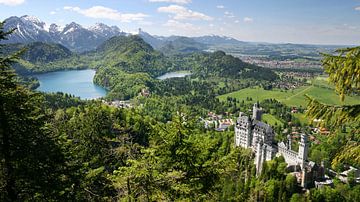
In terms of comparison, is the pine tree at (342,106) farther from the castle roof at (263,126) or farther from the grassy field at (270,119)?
the grassy field at (270,119)

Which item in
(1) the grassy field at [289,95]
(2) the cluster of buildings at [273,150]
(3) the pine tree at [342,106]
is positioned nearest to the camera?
(3) the pine tree at [342,106]

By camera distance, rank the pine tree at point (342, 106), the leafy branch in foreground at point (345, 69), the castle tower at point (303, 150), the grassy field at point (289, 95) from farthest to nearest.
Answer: the grassy field at point (289, 95), the castle tower at point (303, 150), the pine tree at point (342, 106), the leafy branch in foreground at point (345, 69)

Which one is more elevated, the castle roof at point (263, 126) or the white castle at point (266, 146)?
the castle roof at point (263, 126)

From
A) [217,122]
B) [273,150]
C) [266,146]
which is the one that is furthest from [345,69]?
[217,122]

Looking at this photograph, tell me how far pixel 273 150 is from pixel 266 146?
4.54ft

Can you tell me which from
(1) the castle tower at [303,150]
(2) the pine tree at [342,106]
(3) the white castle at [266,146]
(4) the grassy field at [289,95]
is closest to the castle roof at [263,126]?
(3) the white castle at [266,146]

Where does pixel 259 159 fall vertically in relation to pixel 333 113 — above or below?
below

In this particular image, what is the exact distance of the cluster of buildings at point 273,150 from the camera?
47.2 meters

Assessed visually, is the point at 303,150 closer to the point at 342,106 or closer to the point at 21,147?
the point at 342,106

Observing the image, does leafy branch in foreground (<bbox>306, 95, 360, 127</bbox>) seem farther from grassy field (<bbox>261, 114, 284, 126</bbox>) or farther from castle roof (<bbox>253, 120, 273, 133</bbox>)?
grassy field (<bbox>261, 114, 284, 126</bbox>)

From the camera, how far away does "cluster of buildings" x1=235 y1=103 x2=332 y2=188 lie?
47.2 metres

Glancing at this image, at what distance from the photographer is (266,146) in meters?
54.6

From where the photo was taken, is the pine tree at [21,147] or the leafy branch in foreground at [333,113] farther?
the pine tree at [21,147]

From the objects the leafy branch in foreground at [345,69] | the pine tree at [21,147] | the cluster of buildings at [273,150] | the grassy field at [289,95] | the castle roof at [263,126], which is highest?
the leafy branch in foreground at [345,69]
